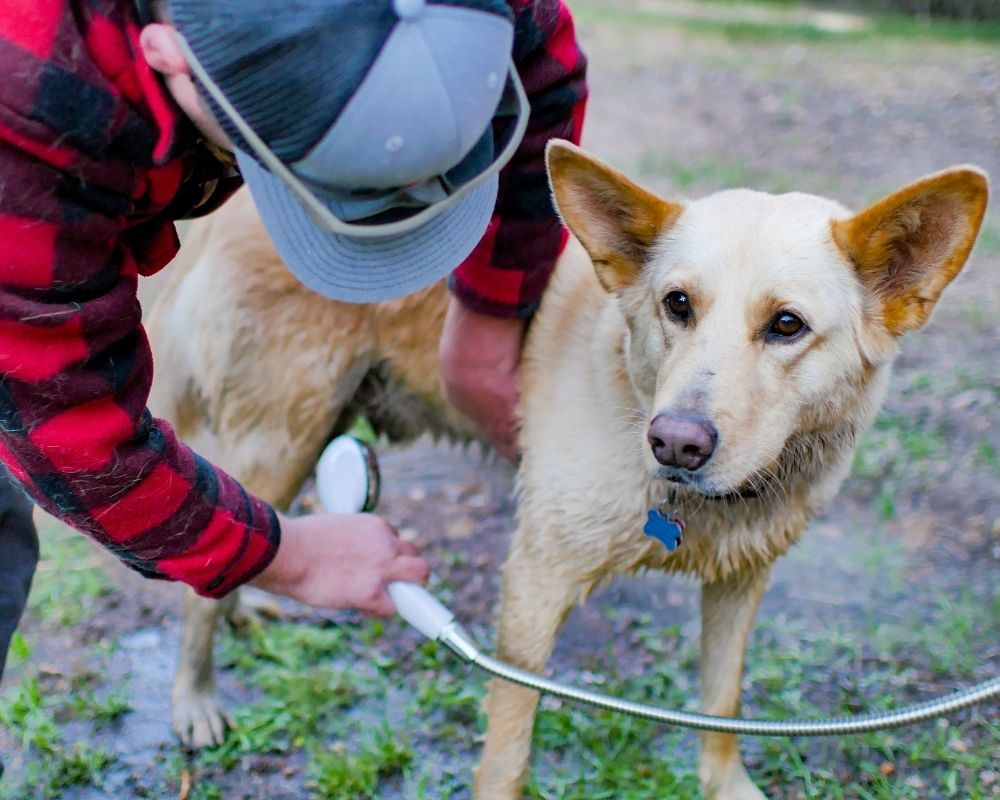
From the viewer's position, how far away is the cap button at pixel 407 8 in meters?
1.35

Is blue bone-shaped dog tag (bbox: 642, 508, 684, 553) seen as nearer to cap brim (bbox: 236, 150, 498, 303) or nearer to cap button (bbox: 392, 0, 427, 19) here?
cap brim (bbox: 236, 150, 498, 303)

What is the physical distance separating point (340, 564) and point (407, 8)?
117 centimetres

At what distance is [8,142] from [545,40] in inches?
45.1

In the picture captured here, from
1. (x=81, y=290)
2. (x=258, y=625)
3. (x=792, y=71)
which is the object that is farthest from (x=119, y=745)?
(x=792, y=71)

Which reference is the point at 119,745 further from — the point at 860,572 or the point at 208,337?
the point at 860,572

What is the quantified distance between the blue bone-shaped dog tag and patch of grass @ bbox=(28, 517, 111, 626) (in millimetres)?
2027

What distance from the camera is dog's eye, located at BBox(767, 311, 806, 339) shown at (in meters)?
2.11

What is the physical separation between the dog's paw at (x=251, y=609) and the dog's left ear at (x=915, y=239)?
2149 mm

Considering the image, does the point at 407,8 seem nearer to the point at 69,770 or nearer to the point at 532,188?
the point at 532,188

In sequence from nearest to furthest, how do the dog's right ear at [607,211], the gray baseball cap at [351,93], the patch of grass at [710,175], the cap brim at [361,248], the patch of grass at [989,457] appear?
the gray baseball cap at [351,93] → the cap brim at [361,248] → the dog's right ear at [607,211] → the patch of grass at [989,457] → the patch of grass at [710,175]

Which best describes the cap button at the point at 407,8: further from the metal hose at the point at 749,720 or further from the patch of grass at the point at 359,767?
the patch of grass at the point at 359,767

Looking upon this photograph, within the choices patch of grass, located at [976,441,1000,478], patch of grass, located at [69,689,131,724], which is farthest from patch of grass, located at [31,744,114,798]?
patch of grass, located at [976,441,1000,478]

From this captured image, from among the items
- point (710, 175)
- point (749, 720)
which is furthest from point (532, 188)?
point (710, 175)

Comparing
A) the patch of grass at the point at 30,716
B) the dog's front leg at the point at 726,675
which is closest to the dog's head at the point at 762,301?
the dog's front leg at the point at 726,675
